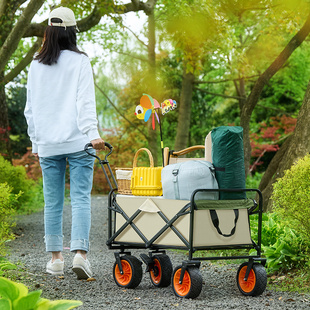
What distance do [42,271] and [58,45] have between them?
1806mm

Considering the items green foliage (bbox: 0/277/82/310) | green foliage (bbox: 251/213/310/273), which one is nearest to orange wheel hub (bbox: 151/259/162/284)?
green foliage (bbox: 251/213/310/273)

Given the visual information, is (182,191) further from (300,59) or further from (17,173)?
(300,59)

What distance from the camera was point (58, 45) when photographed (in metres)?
3.98

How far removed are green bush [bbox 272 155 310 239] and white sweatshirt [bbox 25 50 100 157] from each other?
57.1 inches

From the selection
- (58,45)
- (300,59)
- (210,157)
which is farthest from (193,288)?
(300,59)

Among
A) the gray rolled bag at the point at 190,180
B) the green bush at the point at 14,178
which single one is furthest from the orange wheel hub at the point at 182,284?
the green bush at the point at 14,178

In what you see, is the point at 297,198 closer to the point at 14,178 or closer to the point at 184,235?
the point at 184,235

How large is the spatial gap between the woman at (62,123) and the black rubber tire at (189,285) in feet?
2.65

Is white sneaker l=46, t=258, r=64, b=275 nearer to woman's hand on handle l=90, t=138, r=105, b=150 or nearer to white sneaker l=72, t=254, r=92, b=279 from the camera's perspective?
white sneaker l=72, t=254, r=92, b=279

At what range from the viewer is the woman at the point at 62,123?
386 centimetres

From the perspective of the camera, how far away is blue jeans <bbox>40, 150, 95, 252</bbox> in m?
3.90

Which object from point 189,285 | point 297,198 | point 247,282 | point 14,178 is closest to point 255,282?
point 247,282

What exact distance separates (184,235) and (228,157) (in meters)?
0.57

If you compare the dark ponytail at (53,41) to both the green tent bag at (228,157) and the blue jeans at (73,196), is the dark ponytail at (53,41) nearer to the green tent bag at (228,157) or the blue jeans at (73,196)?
the blue jeans at (73,196)
